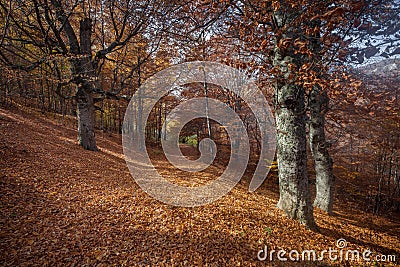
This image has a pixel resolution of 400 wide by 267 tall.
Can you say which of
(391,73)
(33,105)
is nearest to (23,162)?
(391,73)

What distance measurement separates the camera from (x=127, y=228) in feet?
11.9

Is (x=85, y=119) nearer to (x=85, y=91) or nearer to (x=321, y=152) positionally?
(x=85, y=91)

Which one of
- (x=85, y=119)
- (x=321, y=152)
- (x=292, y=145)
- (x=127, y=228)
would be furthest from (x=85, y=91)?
(x=321, y=152)

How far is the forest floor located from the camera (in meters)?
2.97

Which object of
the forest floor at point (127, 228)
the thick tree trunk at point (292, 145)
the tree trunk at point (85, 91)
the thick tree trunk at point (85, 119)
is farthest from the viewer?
the thick tree trunk at point (85, 119)

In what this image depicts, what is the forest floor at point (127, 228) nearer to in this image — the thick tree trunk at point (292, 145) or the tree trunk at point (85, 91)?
the thick tree trunk at point (292, 145)

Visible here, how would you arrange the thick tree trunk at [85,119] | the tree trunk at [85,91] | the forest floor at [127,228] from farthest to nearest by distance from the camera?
the thick tree trunk at [85,119], the tree trunk at [85,91], the forest floor at [127,228]

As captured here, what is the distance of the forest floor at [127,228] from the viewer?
9.74ft

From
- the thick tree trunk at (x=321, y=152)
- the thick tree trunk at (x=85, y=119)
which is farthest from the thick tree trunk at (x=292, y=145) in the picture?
the thick tree trunk at (x=85, y=119)

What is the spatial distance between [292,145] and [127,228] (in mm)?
3781

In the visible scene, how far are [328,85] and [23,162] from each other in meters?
7.70

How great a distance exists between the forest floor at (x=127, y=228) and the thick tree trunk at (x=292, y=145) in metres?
0.42

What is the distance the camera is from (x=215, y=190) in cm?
645

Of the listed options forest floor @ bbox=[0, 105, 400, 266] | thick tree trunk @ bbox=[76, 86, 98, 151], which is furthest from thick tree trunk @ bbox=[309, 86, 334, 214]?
thick tree trunk @ bbox=[76, 86, 98, 151]
